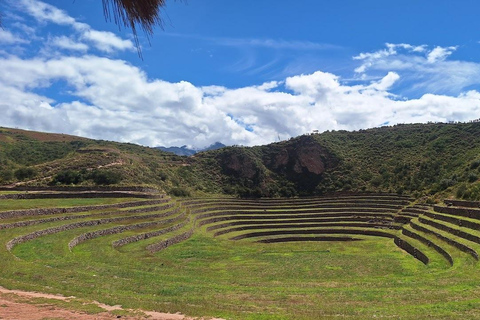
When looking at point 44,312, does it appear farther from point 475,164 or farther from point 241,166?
point 241,166

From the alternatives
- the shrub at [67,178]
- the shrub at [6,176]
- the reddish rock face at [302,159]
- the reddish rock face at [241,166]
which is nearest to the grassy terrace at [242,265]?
the shrub at [67,178]

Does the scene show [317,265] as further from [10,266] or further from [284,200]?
[284,200]

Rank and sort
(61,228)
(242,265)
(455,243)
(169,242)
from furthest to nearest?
(169,242)
(61,228)
(455,243)
(242,265)

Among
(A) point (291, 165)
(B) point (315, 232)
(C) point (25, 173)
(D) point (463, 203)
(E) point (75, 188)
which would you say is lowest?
(B) point (315, 232)

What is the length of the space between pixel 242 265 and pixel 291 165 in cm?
5185

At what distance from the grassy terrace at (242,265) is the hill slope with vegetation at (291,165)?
13086 mm

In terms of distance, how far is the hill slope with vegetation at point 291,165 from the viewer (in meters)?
43.7

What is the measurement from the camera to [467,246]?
17.7m

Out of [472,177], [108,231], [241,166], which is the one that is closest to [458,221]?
[472,177]

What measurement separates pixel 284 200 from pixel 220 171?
1652 centimetres

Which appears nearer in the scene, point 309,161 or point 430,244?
point 430,244

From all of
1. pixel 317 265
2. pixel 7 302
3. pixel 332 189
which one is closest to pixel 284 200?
pixel 332 189

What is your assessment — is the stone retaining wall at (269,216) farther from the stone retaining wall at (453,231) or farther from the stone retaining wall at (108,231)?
the stone retaining wall at (453,231)

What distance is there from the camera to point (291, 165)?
225ft
